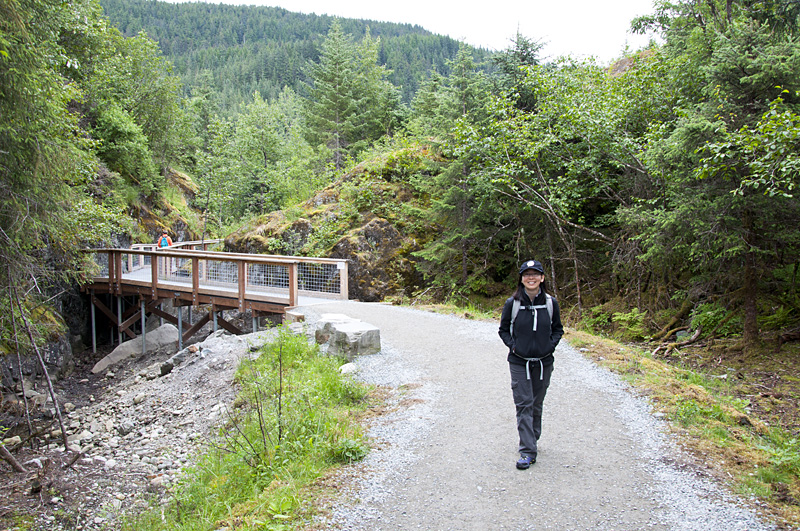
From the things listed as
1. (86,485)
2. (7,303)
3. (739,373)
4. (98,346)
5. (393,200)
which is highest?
(393,200)

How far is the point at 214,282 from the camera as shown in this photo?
14273 mm

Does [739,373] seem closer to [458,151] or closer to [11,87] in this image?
[458,151]

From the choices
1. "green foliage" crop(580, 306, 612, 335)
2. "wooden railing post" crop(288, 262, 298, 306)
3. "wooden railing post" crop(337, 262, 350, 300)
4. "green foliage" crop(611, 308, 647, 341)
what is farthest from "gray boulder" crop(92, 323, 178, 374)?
"green foliage" crop(611, 308, 647, 341)

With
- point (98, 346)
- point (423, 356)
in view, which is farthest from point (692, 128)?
point (98, 346)

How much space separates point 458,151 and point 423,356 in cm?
691

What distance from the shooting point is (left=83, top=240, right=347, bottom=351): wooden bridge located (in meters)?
12.9

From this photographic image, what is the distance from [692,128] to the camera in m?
7.80

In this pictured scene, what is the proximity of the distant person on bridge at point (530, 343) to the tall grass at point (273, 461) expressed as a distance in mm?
1505

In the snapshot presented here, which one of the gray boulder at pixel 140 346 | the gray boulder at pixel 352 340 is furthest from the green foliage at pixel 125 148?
the gray boulder at pixel 352 340

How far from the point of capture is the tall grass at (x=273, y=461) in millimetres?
3689

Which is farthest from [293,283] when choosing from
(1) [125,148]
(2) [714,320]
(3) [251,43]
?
(3) [251,43]

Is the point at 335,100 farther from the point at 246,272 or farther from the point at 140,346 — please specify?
the point at 246,272

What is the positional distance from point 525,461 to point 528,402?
0.48m

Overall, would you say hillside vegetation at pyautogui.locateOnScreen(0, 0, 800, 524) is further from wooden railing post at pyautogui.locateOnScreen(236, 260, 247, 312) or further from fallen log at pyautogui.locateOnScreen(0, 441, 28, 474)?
wooden railing post at pyautogui.locateOnScreen(236, 260, 247, 312)
